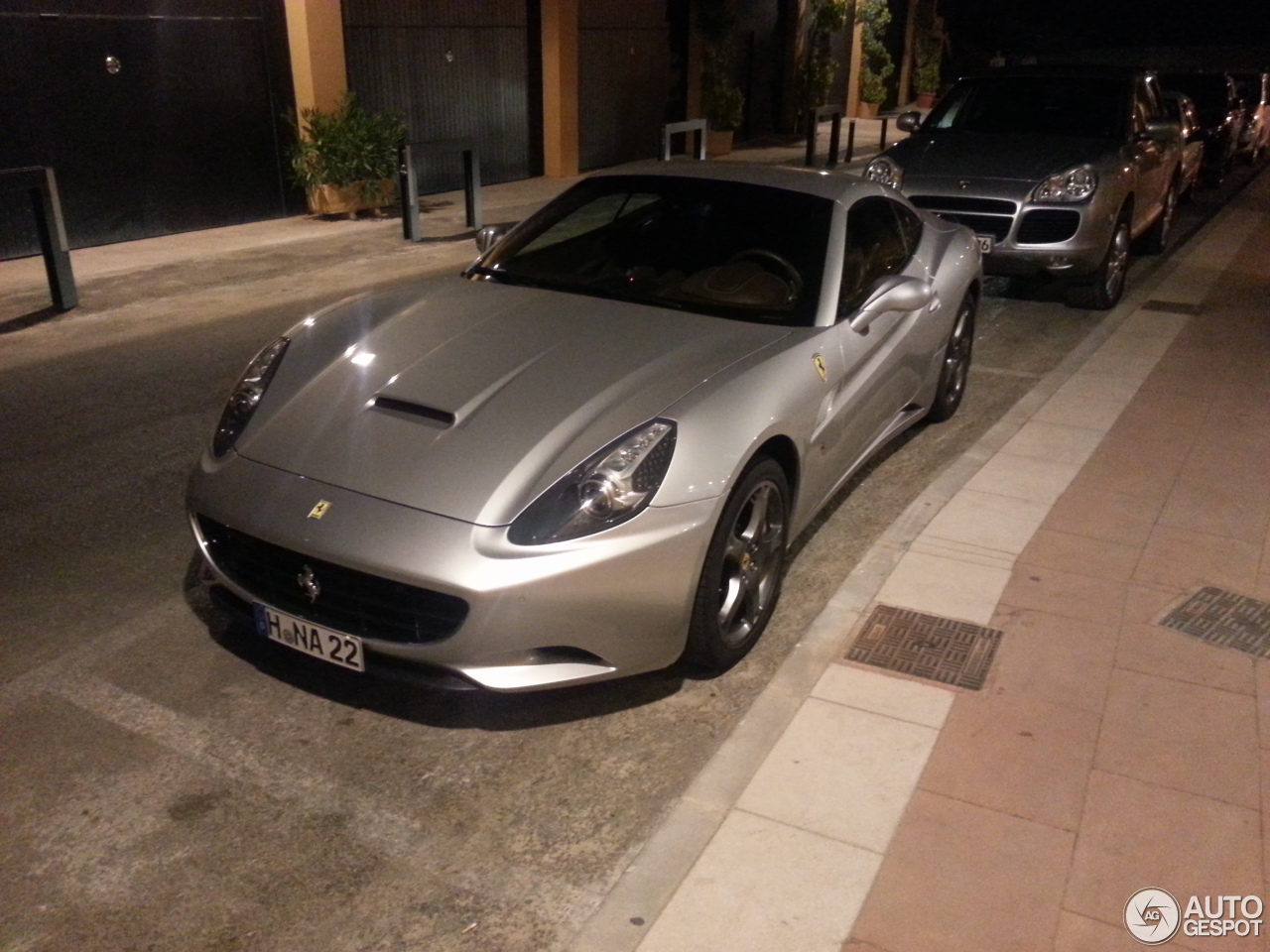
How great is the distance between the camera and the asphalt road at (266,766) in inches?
109

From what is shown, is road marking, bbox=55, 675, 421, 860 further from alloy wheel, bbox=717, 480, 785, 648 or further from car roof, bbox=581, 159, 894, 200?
car roof, bbox=581, 159, 894, 200

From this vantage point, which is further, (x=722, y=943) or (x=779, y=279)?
(x=779, y=279)

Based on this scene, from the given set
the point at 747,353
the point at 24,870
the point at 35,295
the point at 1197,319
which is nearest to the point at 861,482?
the point at 747,353

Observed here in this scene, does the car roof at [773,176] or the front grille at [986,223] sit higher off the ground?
the car roof at [773,176]

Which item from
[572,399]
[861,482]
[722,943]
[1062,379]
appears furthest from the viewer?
[1062,379]

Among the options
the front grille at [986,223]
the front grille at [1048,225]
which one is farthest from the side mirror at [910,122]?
the front grille at [1048,225]

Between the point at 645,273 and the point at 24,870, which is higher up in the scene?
the point at 645,273

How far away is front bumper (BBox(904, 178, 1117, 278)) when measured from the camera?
8.27m

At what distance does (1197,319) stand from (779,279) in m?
5.94

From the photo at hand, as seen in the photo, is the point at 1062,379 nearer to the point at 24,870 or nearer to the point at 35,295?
the point at 24,870

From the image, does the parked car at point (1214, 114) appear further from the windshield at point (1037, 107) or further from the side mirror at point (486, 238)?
the side mirror at point (486, 238)

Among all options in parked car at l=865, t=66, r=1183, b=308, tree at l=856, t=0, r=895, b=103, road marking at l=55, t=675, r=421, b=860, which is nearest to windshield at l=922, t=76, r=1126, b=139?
parked car at l=865, t=66, r=1183, b=308

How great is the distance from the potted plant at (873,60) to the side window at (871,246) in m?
23.7

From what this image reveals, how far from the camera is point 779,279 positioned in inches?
175
